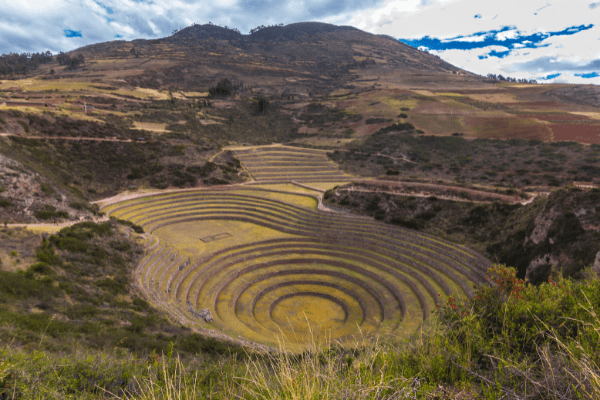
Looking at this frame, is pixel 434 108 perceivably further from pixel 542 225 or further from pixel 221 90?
pixel 542 225

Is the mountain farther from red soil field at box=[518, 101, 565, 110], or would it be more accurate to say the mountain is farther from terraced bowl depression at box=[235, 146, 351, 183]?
terraced bowl depression at box=[235, 146, 351, 183]

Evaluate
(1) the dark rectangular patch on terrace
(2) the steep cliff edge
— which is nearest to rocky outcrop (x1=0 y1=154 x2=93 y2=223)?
(1) the dark rectangular patch on terrace

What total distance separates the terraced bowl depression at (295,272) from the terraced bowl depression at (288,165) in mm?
12500

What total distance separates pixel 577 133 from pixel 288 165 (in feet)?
140

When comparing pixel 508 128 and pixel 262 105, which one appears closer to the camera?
pixel 508 128

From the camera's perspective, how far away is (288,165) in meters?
38.5

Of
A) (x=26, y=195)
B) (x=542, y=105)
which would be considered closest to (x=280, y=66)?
(x=542, y=105)

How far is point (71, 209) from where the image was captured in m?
17.2

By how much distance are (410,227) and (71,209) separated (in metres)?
A: 22.6

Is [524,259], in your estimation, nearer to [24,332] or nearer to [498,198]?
[498,198]

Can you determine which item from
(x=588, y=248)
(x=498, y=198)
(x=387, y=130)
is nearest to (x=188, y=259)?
(x=588, y=248)

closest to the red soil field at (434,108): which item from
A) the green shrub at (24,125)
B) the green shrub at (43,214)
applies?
the green shrub at (43,214)

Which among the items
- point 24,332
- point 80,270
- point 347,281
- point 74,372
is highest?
point 74,372

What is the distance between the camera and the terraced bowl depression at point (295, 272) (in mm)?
13242
